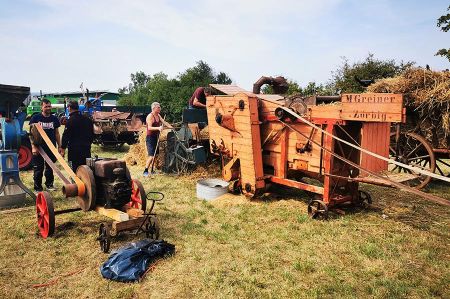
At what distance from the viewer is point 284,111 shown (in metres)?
6.21

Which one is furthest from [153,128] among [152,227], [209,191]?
[152,227]

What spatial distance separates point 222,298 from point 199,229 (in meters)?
1.96

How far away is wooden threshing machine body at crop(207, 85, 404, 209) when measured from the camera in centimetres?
502

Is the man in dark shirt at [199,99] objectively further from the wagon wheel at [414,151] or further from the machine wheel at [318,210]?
the wagon wheel at [414,151]

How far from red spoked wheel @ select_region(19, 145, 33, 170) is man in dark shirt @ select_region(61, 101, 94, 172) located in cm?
397

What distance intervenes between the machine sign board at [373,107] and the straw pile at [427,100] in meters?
2.76

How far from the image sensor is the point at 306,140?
6.12 meters

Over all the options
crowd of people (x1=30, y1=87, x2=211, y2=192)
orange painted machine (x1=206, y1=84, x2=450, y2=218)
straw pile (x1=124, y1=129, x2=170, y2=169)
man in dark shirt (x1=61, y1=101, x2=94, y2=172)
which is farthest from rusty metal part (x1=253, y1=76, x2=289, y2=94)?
man in dark shirt (x1=61, y1=101, x2=94, y2=172)

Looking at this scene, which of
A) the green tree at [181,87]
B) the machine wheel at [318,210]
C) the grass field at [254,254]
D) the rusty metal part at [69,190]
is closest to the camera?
the grass field at [254,254]

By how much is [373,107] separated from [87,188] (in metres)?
4.20

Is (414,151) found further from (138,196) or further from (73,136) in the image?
(73,136)

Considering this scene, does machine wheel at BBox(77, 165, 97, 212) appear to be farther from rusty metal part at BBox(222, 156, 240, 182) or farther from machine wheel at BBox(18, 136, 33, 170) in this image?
machine wheel at BBox(18, 136, 33, 170)

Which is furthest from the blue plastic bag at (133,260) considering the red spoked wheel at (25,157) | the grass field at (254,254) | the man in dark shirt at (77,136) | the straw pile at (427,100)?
the red spoked wheel at (25,157)

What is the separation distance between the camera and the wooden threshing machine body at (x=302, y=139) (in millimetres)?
5023
